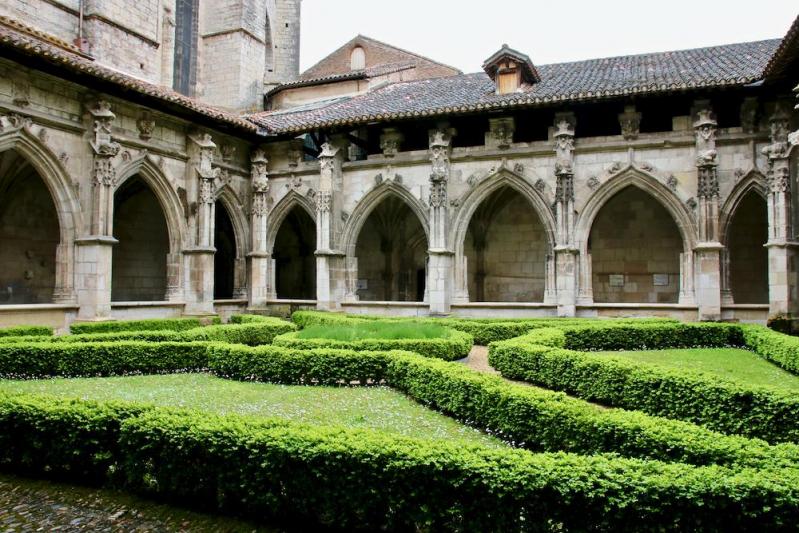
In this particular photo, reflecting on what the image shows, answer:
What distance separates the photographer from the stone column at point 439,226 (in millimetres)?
16953

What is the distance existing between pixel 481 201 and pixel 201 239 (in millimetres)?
8219

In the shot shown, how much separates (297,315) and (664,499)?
13.5 meters

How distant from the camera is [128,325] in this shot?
13711 millimetres

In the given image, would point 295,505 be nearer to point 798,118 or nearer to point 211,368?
point 211,368

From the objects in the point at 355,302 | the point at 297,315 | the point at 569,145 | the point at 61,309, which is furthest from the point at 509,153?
the point at 61,309

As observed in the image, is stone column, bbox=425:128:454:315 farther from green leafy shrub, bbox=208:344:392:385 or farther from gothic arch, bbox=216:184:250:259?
green leafy shrub, bbox=208:344:392:385

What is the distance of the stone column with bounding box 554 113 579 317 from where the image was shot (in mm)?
15836

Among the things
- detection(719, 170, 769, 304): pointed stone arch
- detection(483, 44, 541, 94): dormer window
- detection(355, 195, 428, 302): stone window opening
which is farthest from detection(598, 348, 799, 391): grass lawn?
detection(355, 195, 428, 302): stone window opening

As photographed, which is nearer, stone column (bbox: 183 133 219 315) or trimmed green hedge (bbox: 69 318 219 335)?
trimmed green hedge (bbox: 69 318 219 335)

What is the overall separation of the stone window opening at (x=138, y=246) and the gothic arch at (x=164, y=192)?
2073 millimetres

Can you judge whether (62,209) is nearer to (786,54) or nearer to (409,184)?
(409,184)

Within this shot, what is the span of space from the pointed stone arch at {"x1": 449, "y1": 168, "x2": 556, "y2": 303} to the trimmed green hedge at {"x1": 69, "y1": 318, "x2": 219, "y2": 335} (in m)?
7.57

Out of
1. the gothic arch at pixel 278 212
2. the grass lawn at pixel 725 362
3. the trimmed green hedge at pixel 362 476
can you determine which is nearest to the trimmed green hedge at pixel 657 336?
the grass lawn at pixel 725 362

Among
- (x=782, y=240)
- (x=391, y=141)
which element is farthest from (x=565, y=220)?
(x=391, y=141)
